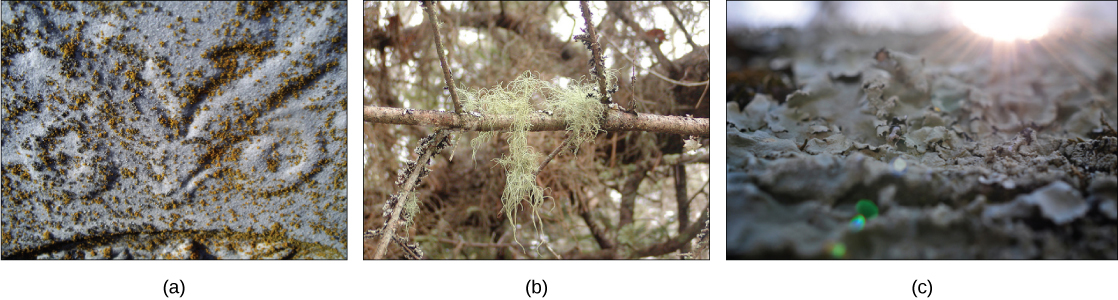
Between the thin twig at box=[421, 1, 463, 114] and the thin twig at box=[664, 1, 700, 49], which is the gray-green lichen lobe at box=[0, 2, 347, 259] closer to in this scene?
the thin twig at box=[421, 1, 463, 114]

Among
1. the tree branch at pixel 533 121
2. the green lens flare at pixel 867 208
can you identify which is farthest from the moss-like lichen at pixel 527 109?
the green lens flare at pixel 867 208

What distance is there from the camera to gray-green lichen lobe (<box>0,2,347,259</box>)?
86cm

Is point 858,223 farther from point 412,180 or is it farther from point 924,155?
point 412,180

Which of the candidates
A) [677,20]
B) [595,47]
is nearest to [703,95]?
[677,20]

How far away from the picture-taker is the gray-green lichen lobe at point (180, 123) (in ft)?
2.82

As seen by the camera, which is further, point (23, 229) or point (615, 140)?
point (615, 140)

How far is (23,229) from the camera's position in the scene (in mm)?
904

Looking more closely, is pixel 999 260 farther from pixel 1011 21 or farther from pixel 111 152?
pixel 111 152

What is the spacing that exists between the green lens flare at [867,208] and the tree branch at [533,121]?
0.46 m

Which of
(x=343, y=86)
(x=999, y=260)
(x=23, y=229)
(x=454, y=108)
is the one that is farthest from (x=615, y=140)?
(x=23, y=229)

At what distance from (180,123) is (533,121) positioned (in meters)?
0.62

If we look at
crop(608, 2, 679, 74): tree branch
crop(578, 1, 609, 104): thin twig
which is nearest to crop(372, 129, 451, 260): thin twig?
crop(578, 1, 609, 104): thin twig
